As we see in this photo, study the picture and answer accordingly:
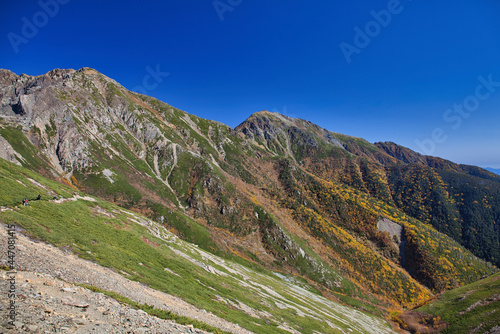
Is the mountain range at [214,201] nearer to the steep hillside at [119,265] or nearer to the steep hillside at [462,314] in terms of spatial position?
the steep hillside at [462,314]

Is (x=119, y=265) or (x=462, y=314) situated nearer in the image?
(x=119, y=265)

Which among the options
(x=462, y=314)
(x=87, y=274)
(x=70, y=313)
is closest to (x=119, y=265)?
(x=87, y=274)

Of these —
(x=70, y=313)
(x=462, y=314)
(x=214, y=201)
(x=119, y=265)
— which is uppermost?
(x=70, y=313)

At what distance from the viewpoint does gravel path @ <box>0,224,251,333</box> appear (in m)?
16.7

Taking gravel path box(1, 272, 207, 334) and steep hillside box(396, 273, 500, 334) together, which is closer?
gravel path box(1, 272, 207, 334)

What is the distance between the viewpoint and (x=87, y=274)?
19281mm

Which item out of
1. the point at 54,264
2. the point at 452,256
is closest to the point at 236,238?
the point at 54,264

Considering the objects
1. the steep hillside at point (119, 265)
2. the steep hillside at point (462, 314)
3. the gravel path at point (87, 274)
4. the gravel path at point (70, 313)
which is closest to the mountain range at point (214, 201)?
the steep hillside at point (462, 314)

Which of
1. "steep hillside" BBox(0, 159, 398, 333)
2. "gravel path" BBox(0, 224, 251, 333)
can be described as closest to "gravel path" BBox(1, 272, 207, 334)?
"steep hillside" BBox(0, 159, 398, 333)

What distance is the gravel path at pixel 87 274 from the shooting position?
16672 millimetres

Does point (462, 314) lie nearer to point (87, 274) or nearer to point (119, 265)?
point (119, 265)

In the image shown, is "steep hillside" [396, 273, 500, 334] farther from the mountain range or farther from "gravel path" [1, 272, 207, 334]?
"gravel path" [1, 272, 207, 334]

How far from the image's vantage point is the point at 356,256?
125688 mm

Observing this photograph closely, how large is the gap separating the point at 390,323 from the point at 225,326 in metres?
94.2
